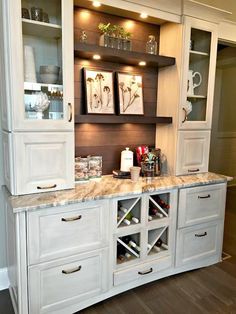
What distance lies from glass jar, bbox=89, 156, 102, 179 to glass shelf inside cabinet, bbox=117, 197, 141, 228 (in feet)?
1.12

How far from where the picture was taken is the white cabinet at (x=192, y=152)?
8.20 feet

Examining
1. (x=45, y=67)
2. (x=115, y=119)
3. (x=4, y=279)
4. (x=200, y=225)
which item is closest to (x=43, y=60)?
(x=45, y=67)

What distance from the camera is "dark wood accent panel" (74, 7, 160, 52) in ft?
7.22

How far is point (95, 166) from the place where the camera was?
7.61 ft

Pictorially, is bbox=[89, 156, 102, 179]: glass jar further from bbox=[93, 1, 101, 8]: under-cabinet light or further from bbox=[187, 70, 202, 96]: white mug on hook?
bbox=[93, 1, 101, 8]: under-cabinet light

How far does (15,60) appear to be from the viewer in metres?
1.67

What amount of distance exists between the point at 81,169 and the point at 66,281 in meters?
0.84

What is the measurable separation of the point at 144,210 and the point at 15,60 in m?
1.40

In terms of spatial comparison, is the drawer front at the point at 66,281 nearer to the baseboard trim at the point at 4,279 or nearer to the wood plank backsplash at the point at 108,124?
the baseboard trim at the point at 4,279

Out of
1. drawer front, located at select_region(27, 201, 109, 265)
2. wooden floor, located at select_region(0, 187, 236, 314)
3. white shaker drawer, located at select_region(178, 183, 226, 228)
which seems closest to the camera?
drawer front, located at select_region(27, 201, 109, 265)

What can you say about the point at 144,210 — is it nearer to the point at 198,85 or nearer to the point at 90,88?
the point at 90,88

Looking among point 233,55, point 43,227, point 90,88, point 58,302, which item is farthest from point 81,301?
point 233,55

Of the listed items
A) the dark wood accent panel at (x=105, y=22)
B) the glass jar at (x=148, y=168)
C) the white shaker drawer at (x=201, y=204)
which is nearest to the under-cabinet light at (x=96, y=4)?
the dark wood accent panel at (x=105, y=22)

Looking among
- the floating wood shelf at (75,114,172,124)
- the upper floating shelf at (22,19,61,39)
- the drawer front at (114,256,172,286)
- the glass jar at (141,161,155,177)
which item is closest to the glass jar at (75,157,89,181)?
the floating wood shelf at (75,114,172,124)
